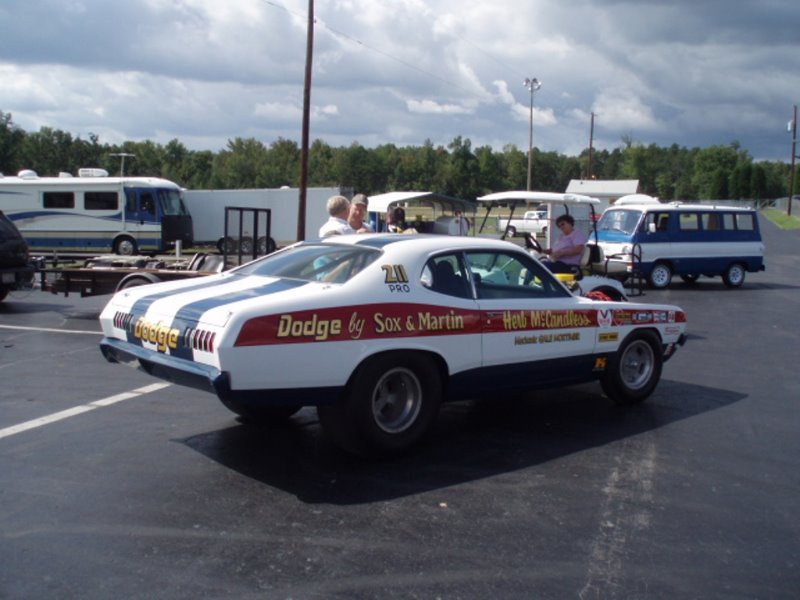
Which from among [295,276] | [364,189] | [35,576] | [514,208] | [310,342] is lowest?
[35,576]

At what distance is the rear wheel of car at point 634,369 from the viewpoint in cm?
746

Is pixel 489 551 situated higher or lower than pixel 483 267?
lower

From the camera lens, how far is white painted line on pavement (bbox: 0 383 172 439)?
6632 mm

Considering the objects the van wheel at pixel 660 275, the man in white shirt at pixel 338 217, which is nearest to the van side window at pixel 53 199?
the van wheel at pixel 660 275

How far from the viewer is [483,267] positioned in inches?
261

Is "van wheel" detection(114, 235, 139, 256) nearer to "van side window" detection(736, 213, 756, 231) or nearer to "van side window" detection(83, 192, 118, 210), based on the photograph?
"van side window" detection(83, 192, 118, 210)

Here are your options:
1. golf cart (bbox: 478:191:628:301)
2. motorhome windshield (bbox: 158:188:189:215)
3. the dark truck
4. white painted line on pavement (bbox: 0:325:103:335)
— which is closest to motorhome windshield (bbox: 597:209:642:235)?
golf cart (bbox: 478:191:628:301)

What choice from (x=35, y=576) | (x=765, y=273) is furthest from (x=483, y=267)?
(x=765, y=273)

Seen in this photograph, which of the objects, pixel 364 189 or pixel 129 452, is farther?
pixel 364 189

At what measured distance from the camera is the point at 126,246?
29.3 meters

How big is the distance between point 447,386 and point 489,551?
6.39 ft

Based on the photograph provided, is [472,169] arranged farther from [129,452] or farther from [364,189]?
[129,452]

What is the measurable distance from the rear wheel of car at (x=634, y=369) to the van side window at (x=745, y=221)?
576 inches

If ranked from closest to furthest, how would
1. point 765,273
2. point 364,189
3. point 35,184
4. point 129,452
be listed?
point 129,452, point 765,273, point 35,184, point 364,189
